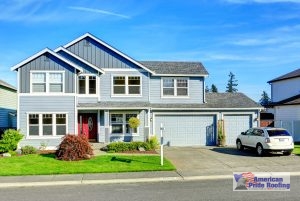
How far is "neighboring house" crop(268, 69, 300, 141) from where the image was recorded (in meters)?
34.1

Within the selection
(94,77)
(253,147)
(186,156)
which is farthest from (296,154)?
(94,77)

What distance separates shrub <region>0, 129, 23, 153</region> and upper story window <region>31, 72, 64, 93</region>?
323 cm

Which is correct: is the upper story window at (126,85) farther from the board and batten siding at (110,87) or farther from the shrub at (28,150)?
the shrub at (28,150)

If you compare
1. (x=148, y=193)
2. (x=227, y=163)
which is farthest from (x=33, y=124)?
(x=148, y=193)

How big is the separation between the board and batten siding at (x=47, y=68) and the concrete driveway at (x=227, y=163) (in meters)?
8.04

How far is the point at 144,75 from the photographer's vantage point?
1157 inches

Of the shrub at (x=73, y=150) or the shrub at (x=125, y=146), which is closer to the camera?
the shrub at (x=73, y=150)

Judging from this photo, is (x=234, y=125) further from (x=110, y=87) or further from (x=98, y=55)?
(x=98, y=55)

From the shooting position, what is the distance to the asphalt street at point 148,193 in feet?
36.6

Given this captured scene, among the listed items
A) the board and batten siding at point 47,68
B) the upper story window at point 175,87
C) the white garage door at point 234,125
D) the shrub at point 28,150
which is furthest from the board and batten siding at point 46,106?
the white garage door at point 234,125

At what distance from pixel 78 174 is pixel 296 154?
533 inches

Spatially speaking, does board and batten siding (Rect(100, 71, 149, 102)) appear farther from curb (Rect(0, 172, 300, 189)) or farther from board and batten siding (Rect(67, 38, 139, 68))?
curb (Rect(0, 172, 300, 189))

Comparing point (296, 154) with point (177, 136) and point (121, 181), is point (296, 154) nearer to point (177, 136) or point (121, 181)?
point (177, 136)

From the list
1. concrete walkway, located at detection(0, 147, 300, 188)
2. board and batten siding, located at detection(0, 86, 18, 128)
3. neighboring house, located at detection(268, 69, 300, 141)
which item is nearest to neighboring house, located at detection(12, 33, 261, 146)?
neighboring house, located at detection(268, 69, 300, 141)
